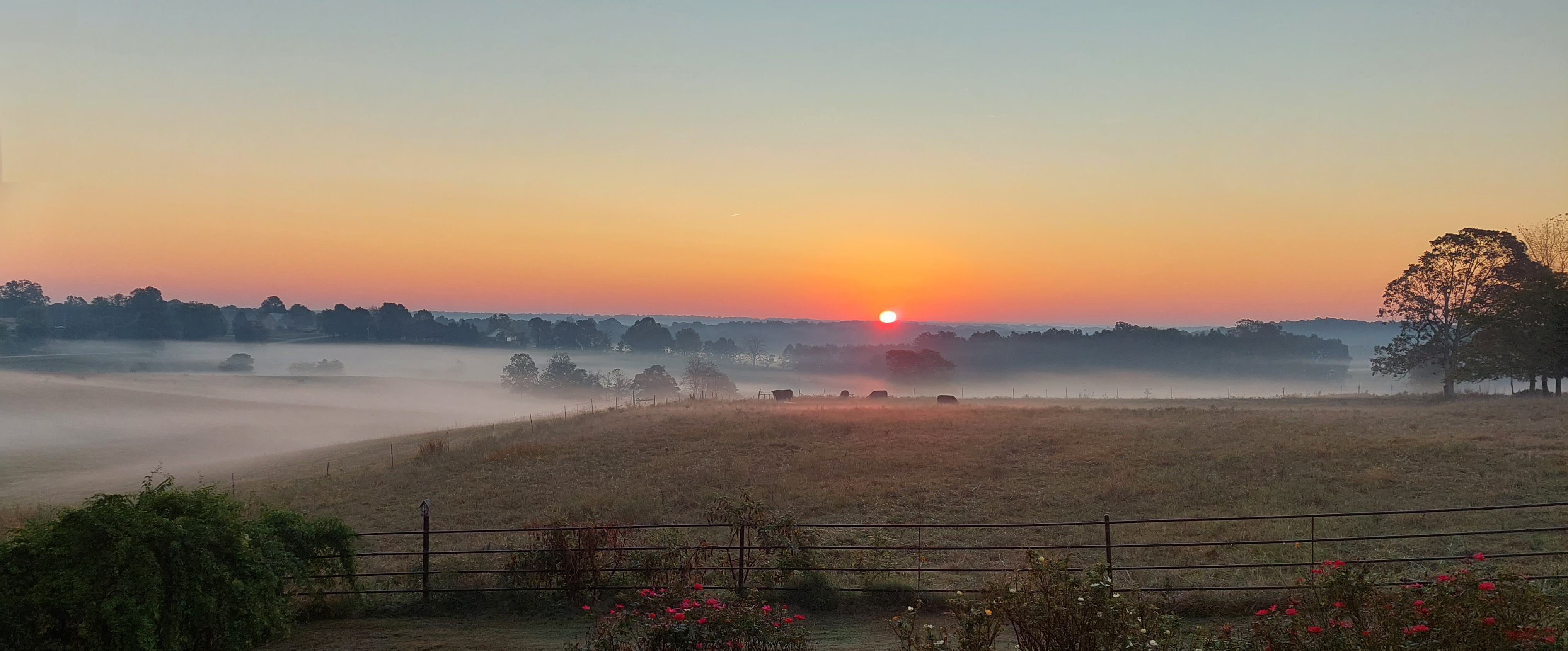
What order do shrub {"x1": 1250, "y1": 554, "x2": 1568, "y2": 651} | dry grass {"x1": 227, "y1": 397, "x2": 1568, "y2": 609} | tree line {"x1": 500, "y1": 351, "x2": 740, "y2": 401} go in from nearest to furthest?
1. shrub {"x1": 1250, "y1": 554, "x2": 1568, "y2": 651}
2. dry grass {"x1": 227, "y1": 397, "x2": 1568, "y2": 609}
3. tree line {"x1": 500, "y1": 351, "x2": 740, "y2": 401}

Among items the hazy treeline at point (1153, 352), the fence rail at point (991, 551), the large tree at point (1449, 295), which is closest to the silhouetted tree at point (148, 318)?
the hazy treeline at point (1153, 352)

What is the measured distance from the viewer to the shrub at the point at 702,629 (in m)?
7.65

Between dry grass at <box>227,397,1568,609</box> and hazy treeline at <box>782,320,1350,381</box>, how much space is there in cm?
9144

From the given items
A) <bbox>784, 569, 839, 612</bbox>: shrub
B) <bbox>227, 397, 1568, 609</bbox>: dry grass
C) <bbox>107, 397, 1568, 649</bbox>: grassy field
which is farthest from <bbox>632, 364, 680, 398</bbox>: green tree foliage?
<bbox>784, 569, 839, 612</bbox>: shrub

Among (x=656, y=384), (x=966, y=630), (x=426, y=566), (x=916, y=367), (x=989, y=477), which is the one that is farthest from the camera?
(x=656, y=384)

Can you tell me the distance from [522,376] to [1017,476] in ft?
390

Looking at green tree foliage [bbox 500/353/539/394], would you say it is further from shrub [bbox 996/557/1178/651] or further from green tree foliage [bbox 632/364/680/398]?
shrub [bbox 996/557/1178/651]

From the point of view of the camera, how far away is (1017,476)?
27.0 metres

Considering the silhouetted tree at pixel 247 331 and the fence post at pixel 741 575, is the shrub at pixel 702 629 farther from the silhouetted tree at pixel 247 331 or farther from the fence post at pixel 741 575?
the silhouetted tree at pixel 247 331

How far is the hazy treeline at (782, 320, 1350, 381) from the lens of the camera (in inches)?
6152

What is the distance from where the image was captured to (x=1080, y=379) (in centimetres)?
16088

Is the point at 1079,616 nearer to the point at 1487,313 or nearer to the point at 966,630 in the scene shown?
the point at 966,630

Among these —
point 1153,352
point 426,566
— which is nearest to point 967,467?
Answer: point 426,566

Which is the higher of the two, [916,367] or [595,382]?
[916,367]
